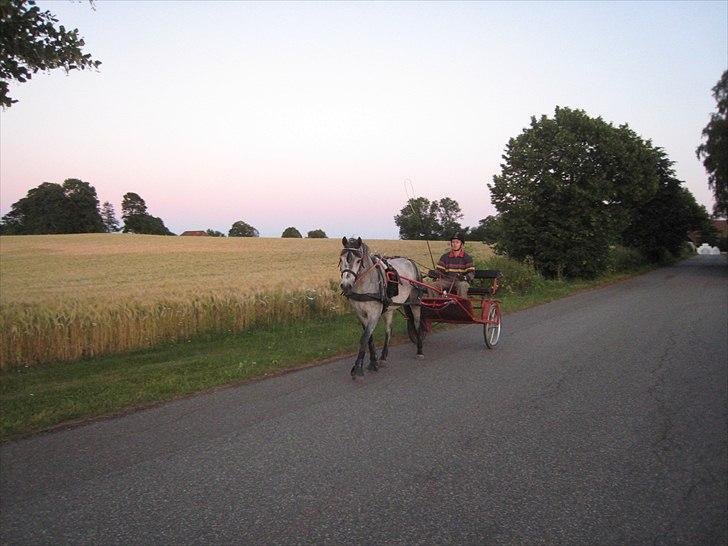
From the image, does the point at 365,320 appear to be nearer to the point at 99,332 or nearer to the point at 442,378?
the point at 442,378

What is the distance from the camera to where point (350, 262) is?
23.1ft

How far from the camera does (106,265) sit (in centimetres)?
2592

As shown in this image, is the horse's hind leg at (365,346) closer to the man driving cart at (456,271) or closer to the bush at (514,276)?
the man driving cart at (456,271)

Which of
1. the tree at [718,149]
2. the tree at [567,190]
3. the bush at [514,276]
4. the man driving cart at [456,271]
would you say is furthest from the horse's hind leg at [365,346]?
the tree at [718,149]

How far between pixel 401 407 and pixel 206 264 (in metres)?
23.3

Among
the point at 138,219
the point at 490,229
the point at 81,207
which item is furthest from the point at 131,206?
the point at 490,229

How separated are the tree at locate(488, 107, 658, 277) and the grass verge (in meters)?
14.3

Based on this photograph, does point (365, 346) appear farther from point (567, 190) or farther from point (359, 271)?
point (567, 190)

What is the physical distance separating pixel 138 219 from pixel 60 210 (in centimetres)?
2013

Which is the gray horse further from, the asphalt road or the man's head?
the man's head

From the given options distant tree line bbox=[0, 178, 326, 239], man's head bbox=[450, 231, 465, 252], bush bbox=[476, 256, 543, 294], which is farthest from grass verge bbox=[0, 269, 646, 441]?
distant tree line bbox=[0, 178, 326, 239]

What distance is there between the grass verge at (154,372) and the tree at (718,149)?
32572mm

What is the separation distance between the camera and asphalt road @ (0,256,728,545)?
327 cm

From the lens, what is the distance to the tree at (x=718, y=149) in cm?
3244
